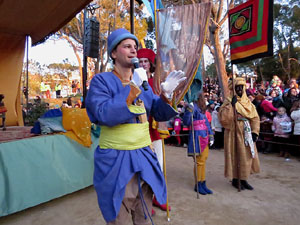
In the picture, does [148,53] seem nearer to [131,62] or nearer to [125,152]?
[131,62]

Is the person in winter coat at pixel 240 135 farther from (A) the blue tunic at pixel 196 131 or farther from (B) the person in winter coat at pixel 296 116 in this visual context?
(B) the person in winter coat at pixel 296 116

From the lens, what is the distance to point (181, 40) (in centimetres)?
238

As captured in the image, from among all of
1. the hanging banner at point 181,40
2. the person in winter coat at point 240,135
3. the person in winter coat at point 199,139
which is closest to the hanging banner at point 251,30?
the person in winter coat at point 240,135

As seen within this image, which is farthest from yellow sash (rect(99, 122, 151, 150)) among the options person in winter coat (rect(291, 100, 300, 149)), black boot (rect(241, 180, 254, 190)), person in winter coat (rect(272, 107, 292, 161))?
person in winter coat (rect(272, 107, 292, 161))

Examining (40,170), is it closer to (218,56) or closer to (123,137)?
(123,137)

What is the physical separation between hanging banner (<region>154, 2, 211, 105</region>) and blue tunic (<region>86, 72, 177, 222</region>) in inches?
37.1

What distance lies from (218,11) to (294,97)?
6339mm

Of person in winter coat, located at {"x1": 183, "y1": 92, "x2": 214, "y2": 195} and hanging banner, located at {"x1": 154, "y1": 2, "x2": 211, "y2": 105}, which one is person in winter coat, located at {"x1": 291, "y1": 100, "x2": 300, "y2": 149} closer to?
person in winter coat, located at {"x1": 183, "y1": 92, "x2": 214, "y2": 195}

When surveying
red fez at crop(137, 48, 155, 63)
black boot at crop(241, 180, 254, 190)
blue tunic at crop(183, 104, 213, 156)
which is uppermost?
red fez at crop(137, 48, 155, 63)

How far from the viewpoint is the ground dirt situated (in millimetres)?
2678

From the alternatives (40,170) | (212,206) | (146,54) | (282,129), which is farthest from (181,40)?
(282,129)

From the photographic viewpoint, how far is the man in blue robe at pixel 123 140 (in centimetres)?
133

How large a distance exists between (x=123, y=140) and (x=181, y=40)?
146cm

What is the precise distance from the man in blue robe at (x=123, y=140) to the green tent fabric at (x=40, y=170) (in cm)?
200
